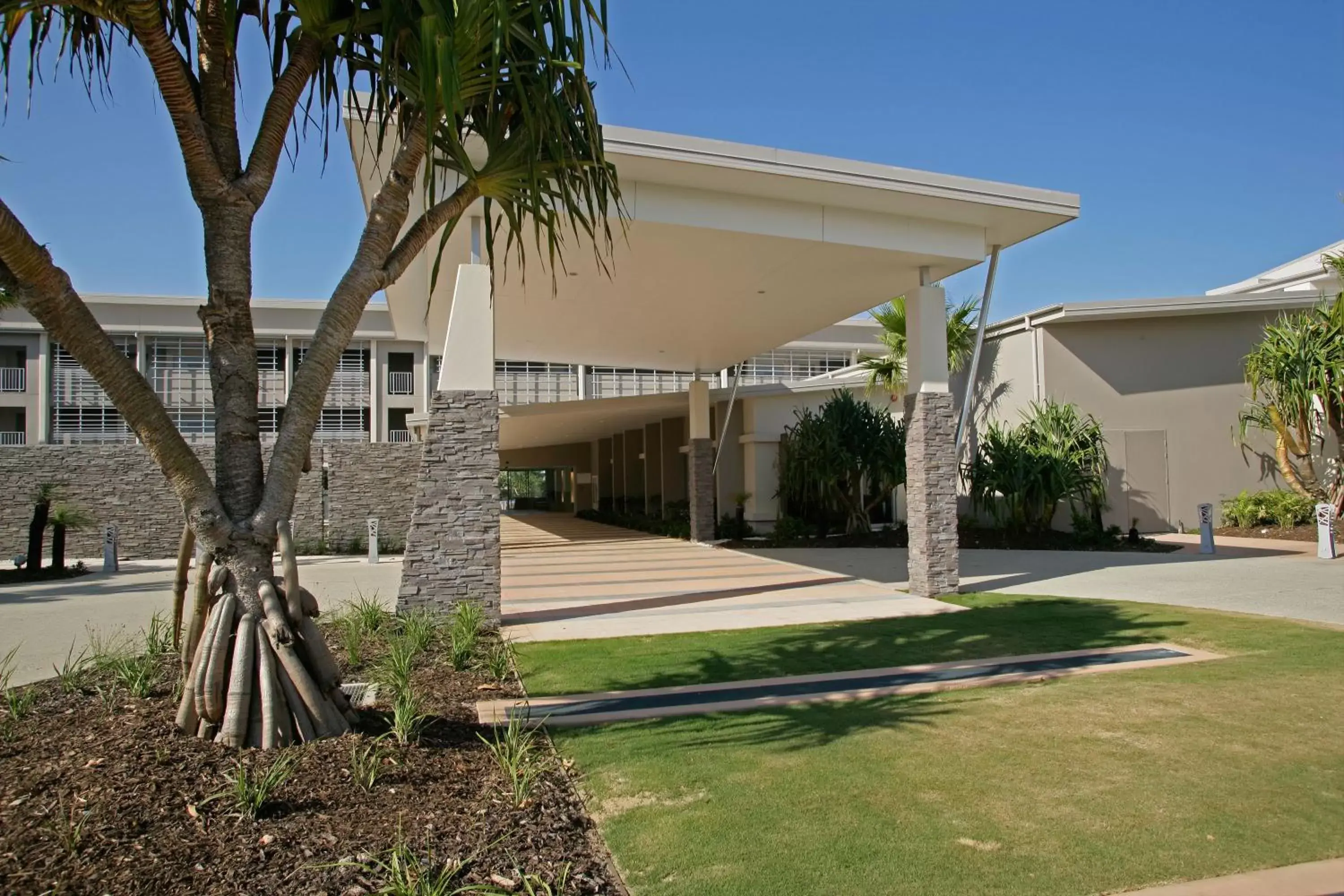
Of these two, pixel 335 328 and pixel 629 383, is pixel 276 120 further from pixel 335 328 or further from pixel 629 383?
pixel 629 383

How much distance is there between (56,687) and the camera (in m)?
6.06

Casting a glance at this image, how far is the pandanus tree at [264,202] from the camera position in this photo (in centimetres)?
448

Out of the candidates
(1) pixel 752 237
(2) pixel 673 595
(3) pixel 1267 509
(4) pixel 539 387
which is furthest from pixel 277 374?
(3) pixel 1267 509

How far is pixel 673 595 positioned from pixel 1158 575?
7217mm

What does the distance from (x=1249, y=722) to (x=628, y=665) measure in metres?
4.56

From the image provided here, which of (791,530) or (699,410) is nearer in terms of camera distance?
(791,530)

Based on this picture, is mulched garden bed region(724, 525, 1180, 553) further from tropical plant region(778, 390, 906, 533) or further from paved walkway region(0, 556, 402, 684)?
paved walkway region(0, 556, 402, 684)

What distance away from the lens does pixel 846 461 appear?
20000 mm

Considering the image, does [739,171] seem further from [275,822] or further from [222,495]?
[275,822]

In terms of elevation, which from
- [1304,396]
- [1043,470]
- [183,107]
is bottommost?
[1043,470]

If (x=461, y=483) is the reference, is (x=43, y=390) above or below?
above

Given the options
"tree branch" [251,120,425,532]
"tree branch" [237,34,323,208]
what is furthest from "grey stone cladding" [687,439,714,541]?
"tree branch" [237,34,323,208]

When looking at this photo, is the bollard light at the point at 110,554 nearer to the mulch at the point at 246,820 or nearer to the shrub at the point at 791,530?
the shrub at the point at 791,530

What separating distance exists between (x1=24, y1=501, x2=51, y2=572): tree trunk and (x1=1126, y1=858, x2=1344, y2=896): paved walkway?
59.6 ft
